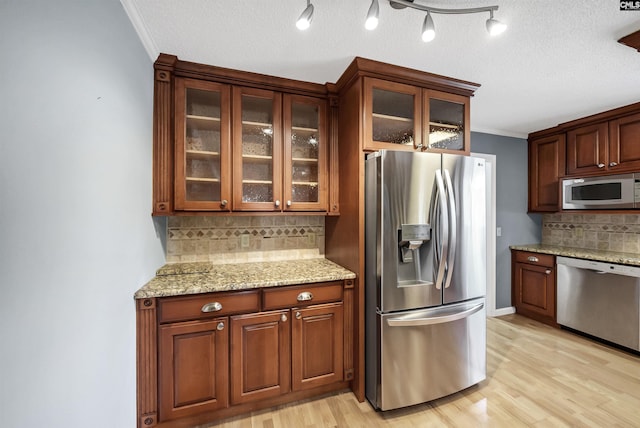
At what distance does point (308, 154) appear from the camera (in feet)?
7.12

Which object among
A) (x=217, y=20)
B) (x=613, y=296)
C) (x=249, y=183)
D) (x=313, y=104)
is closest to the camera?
(x=217, y=20)

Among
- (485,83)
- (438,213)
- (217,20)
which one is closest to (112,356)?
(217,20)

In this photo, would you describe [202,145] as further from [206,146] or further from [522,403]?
[522,403]

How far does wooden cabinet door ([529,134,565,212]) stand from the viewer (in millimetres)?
3168

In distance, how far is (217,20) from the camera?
1.42 meters

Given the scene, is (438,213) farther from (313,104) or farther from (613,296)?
(613,296)

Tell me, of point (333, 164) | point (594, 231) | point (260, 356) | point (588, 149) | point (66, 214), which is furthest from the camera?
point (594, 231)

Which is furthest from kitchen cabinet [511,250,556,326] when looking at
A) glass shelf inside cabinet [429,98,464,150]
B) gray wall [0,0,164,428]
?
gray wall [0,0,164,428]

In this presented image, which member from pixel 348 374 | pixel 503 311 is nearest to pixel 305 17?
pixel 348 374

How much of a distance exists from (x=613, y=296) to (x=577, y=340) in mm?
598

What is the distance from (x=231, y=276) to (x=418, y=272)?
4.31ft

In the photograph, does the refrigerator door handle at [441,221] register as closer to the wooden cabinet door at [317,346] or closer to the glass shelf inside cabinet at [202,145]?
the wooden cabinet door at [317,346]

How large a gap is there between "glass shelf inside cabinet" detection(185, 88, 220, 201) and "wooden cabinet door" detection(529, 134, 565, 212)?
3904mm

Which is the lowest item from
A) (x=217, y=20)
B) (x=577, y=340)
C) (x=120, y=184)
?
(x=577, y=340)
